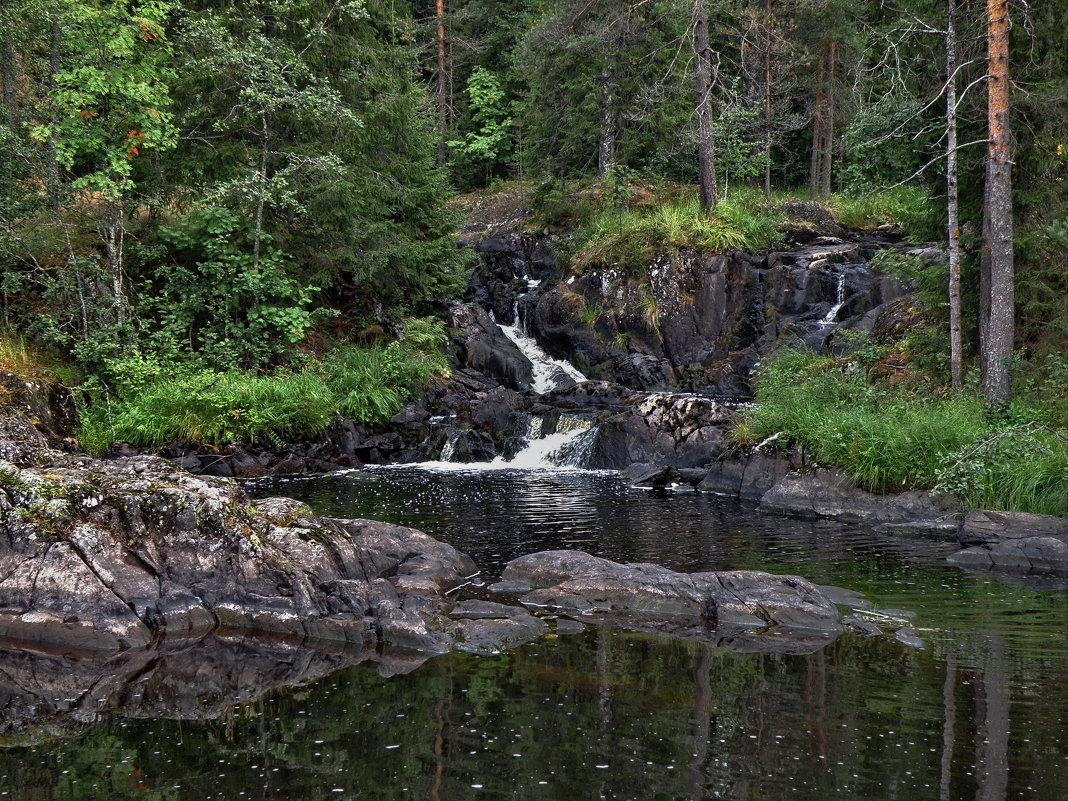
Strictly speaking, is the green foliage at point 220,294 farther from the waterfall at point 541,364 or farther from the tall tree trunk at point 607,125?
the tall tree trunk at point 607,125

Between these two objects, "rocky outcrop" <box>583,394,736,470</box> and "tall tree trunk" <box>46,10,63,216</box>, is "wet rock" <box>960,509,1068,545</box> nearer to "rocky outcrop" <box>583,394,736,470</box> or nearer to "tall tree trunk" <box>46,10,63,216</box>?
"rocky outcrop" <box>583,394,736,470</box>

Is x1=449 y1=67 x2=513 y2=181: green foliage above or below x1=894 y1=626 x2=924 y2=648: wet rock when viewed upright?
above

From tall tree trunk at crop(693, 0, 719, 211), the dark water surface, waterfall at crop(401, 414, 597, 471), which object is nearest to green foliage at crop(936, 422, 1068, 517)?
the dark water surface

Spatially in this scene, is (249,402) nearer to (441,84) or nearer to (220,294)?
(220,294)

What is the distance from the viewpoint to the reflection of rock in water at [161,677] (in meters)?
6.20

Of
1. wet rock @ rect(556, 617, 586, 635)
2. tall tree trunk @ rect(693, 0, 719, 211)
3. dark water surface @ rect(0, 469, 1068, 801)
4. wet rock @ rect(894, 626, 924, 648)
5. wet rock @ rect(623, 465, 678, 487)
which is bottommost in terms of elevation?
wet rock @ rect(894, 626, 924, 648)

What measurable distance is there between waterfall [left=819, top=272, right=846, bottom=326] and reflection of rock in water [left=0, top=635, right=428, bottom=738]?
1822 centimetres

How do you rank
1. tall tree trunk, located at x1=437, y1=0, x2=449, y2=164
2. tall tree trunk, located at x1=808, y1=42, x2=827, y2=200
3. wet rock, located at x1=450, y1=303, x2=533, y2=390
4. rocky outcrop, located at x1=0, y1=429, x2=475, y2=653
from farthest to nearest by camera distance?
1. tall tree trunk, located at x1=437, y1=0, x2=449, y2=164
2. tall tree trunk, located at x1=808, y1=42, x2=827, y2=200
3. wet rock, located at x1=450, y1=303, x2=533, y2=390
4. rocky outcrop, located at x1=0, y1=429, x2=475, y2=653

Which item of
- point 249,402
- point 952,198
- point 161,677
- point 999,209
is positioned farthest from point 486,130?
point 161,677

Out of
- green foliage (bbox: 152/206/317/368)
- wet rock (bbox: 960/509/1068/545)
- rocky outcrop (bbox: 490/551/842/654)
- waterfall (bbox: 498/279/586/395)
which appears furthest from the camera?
waterfall (bbox: 498/279/586/395)

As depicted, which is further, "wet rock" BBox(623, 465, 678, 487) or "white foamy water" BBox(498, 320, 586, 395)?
"white foamy water" BBox(498, 320, 586, 395)

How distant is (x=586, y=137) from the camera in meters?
29.1

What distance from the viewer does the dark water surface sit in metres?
5.13

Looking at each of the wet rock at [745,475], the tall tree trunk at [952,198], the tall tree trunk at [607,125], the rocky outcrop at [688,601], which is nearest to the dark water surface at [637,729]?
the rocky outcrop at [688,601]
